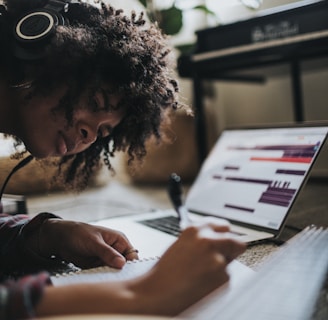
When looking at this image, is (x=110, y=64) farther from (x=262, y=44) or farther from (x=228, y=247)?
(x=262, y=44)

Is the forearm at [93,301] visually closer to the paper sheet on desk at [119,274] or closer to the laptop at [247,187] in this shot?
the paper sheet on desk at [119,274]

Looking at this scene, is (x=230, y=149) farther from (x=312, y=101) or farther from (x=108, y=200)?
(x=312, y=101)

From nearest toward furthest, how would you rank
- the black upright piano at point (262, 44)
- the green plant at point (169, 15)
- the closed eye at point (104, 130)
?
the closed eye at point (104, 130)
the black upright piano at point (262, 44)
the green plant at point (169, 15)

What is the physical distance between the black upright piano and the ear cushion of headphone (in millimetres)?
920

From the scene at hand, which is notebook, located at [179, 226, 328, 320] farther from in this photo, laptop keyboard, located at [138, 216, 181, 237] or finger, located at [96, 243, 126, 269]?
laptop keyboard, located at [138, 216, 181, 237]

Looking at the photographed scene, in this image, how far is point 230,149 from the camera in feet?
3.76

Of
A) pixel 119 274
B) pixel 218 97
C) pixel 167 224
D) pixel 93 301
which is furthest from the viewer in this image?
pixel 218 97

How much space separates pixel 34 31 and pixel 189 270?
1.36ft

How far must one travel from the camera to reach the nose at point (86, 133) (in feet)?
2.34

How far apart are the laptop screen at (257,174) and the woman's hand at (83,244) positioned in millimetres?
332

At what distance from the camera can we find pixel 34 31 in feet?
2.12

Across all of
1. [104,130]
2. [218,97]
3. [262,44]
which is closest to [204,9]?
[218,97]

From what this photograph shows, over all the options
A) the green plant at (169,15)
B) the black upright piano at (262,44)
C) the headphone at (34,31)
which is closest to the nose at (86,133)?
the headphone at (34,31)

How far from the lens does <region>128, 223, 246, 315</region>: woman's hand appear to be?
42cm
